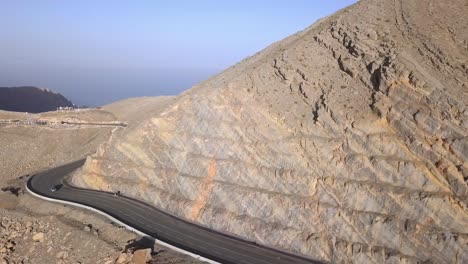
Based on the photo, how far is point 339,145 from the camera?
40.1 metres

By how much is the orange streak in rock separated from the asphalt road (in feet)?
4.44

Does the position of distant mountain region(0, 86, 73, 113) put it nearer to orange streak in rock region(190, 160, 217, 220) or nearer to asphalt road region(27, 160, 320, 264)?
asphalt road region(27, 160, 320, 264)

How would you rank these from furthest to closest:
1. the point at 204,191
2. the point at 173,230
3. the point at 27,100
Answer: the point at 27,100 → the point at 204,191 → the point at 173,230

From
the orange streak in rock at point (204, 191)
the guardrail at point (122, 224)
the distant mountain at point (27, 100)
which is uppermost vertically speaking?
the orange streak in rock at point (204, 191)

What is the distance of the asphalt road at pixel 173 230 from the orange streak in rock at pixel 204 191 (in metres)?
1.35

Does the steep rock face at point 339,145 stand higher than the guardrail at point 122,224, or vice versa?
the steep rock face at point 339,145

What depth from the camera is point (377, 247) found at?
3662cm

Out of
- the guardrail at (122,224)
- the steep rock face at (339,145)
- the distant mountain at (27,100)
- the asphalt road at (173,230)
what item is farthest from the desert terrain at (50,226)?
the distant mountain at (27,100)

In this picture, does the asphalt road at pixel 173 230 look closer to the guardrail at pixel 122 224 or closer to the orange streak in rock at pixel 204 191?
the guardrail at pixel 122 224

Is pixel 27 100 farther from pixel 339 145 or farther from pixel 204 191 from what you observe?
pixel 339 145

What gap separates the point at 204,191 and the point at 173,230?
4600 millimetres

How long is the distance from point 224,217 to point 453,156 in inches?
784

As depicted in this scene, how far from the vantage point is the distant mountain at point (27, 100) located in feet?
579

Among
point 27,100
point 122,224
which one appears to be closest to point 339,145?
point 122,224
